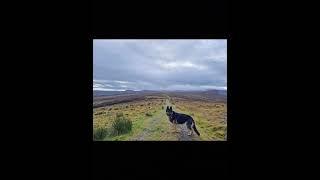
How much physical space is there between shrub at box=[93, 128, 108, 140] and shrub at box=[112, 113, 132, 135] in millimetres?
86

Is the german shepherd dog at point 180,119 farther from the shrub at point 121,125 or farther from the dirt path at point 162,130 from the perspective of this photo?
the shrub at point 121,125

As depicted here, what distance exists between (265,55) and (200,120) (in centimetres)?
78

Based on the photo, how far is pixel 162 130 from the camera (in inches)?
110

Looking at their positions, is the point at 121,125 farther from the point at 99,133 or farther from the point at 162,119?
the point at 162,119

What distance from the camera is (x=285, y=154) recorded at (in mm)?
2686

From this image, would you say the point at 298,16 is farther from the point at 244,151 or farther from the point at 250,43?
the point at 244,151

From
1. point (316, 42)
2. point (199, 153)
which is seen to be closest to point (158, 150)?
point (199, 153)

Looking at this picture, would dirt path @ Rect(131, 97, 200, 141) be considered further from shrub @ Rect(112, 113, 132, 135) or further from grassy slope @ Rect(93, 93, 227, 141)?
shrub @ Rect(112, 113, 132, 135)

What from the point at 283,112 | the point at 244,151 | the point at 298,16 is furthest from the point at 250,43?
the point at 244,151

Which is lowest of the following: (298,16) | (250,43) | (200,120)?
(200,120)

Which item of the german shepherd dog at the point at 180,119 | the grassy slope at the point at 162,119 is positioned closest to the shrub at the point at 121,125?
the grassy slope at the point at 162,119

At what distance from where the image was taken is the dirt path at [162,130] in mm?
2773

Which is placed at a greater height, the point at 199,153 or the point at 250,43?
the point at 250,43

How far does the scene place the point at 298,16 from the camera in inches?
106
